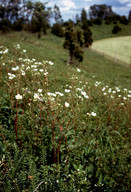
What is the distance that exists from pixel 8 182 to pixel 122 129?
3.42m

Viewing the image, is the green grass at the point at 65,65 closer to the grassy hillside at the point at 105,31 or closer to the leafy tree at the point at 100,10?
the grassy hillside at the point at 105,31

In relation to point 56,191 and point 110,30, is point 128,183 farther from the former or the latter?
point 110,30

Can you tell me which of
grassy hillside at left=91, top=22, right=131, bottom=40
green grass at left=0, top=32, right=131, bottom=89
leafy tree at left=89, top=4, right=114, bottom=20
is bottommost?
green grass at left=0, top=32, right=131, bottom=89

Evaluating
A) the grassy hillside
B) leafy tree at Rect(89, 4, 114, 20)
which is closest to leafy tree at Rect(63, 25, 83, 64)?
the grassy hillside

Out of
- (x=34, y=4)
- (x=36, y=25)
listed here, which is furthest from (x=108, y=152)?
(x=36, y=25)

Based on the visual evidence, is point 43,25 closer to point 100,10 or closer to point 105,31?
point 105,31

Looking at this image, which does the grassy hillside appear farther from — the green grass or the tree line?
the green grass

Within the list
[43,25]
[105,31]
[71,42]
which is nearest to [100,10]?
[105,31]

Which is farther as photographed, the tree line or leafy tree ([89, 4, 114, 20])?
leafy tree ([89, 4, 114, 20])

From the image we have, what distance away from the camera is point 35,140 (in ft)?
8.54

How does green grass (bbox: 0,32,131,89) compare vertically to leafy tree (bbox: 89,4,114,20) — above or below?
below

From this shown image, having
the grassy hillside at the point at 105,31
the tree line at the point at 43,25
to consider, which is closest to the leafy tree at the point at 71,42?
the tree line at the point at 43,25

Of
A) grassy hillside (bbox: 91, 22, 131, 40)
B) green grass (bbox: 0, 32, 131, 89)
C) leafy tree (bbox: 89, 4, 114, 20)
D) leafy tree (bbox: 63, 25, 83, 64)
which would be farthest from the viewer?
leafy tree (bbox: 89, 4, 114, 20)

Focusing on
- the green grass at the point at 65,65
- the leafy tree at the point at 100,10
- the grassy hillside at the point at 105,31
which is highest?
the leafy tree at the point at 100,10
